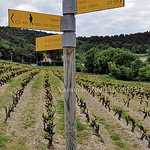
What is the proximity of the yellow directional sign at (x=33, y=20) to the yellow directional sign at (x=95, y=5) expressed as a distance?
39 centimetres

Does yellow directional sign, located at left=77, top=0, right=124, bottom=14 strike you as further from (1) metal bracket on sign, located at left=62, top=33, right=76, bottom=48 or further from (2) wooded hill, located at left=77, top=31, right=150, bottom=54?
(2) wooded hill, located at left=77, top=31, right=150, bottom=54

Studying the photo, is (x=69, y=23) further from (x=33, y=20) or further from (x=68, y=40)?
(x=33, y=20)

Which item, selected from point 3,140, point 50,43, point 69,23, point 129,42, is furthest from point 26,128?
point 129,42

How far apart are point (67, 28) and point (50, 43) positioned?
0.38 m

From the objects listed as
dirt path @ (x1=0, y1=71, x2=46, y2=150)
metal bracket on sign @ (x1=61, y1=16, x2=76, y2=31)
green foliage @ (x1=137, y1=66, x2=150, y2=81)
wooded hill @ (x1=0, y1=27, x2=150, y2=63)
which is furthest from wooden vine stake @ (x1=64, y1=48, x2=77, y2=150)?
wooded hill @ (x1=0, y1=27, x2=150, y2=63)

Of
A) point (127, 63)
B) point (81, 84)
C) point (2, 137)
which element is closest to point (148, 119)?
point (2, 137)

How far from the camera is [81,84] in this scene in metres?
16.7

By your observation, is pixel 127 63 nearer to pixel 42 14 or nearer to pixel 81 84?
pixel 81 84

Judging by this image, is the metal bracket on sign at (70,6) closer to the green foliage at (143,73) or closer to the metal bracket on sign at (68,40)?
the metal bracket on sign at (68,40)

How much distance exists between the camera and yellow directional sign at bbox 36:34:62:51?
2394 millimetres

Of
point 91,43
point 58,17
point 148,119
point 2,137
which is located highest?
point 91,43

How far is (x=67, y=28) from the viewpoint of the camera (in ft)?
7.52

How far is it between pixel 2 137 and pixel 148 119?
6832 mm

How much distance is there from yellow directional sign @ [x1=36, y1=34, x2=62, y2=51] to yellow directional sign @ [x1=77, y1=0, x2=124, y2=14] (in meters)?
0.53
